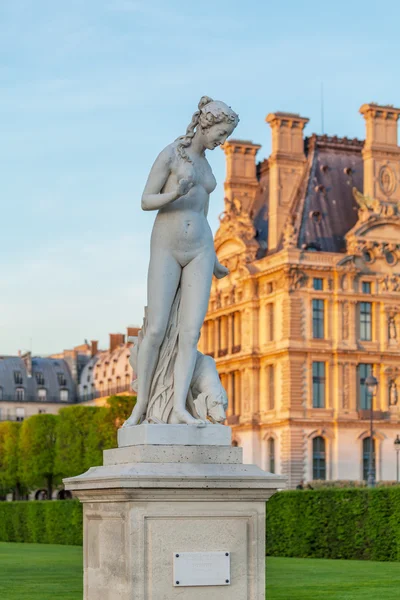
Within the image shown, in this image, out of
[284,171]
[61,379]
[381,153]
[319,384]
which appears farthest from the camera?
[61,379]

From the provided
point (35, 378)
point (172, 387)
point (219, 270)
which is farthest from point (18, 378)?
point (172, 387)

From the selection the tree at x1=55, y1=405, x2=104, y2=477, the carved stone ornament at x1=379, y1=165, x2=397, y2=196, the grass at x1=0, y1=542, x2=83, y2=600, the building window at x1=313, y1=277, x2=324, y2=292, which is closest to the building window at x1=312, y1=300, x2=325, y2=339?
the building window at x1=313, y1=277, x2=324, y2=292

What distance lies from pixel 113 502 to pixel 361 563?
1831cm

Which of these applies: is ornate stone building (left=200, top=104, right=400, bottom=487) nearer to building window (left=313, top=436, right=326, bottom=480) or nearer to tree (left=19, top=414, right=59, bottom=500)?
building window (left=313, top=436, right=326, bottom=480)

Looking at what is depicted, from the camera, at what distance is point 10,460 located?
86875mm

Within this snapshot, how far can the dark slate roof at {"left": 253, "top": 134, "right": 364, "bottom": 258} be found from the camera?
236 ft

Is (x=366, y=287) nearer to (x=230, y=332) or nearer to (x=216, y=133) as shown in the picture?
(x=230, y=332)

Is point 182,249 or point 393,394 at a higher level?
point 393,394

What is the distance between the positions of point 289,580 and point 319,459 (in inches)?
1902

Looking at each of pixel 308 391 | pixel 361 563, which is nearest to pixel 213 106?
pixel 361 563

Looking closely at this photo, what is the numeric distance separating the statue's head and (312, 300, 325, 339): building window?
59976 mm

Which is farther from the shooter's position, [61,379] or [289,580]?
[61,379]

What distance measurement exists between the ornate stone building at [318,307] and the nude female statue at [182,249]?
5805 centimetres

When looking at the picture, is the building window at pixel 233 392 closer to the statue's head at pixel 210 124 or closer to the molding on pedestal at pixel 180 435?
the statue's head at pixel 210 124
